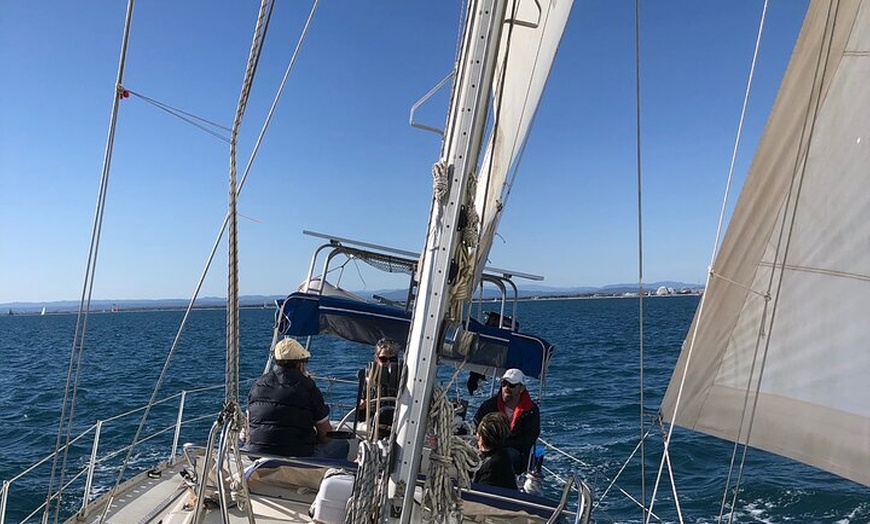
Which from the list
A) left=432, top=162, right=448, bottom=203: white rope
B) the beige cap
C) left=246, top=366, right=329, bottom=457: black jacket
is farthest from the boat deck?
left=432, top=162, right=448, bottom=203: white rope

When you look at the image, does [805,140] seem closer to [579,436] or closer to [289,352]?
[289,352]

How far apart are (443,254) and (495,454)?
8.21ft

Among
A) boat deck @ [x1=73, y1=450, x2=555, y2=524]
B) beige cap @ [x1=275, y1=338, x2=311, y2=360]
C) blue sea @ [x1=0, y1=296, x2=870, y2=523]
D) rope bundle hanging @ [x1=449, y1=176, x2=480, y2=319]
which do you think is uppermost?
rope bundle hanging @ [x1=449, y1=176, x2=480, y2=319]

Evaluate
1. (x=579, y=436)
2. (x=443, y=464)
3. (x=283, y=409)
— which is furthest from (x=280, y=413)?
(x=579, y=436)

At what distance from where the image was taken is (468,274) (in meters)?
2.66

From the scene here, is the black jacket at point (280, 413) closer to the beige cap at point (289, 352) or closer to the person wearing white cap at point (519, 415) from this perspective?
the beige cap at point (289, 352)

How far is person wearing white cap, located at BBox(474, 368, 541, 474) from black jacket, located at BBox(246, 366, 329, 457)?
184 centimetres

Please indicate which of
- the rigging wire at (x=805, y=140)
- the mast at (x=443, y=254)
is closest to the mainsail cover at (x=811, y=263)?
the rigging wire at (x=805, y=140)

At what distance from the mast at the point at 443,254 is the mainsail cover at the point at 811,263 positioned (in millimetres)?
2113

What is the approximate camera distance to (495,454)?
14.9 ft

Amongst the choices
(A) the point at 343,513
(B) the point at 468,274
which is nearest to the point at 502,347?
(A) the point at 343,513

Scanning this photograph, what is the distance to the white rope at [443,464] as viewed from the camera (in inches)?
105

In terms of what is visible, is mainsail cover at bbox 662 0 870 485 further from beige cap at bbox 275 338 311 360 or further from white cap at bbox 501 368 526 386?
beige cap at bbox 275 338 311 360

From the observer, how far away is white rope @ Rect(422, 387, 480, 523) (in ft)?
8.75
